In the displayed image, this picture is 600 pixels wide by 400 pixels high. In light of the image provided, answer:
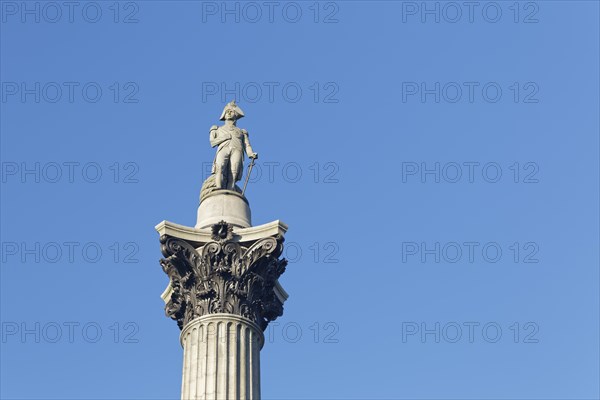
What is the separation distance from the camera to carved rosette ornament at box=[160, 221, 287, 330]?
35.9 m

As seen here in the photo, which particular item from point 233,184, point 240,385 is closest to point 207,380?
point 240,385

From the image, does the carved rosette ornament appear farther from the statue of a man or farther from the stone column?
the statue of a man

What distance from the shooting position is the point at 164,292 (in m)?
38.0

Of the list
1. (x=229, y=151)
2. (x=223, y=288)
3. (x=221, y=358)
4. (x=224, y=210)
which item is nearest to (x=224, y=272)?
(x=223, y=288)

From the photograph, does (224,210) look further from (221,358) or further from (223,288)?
(221,358)

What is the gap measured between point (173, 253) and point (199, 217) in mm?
2277

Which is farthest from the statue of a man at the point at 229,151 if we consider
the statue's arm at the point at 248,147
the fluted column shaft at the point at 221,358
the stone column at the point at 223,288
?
the fluted column shaft at the point at 221,358

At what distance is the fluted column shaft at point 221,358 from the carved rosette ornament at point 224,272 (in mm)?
334

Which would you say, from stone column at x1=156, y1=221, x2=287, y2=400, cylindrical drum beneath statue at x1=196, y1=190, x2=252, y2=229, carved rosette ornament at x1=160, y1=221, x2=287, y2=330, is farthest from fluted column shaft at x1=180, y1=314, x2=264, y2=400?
cylindrical drum beneath statue at x1=196, y1=190, x2=252, y2=229

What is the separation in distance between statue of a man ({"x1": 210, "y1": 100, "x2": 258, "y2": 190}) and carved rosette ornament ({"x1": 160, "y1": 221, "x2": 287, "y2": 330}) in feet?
8.10

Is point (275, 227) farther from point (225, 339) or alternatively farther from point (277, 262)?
point (225, 339)

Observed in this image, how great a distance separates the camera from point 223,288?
35.9m

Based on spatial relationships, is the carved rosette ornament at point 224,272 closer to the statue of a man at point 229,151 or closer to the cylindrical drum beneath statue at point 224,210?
the cylindrical drum beneath statue at point 224,210

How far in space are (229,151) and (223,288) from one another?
4.82 meters
